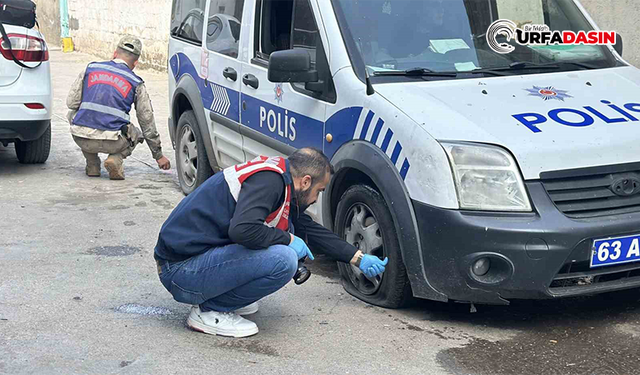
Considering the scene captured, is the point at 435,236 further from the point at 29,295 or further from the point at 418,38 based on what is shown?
the point at 29,295

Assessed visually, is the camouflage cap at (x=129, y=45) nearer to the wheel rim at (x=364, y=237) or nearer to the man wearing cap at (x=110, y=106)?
the man wearing cap at (x=110, y=106)

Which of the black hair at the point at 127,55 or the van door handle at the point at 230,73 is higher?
the van door handle at the point at 230,73

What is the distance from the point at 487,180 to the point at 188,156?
3.74 meters

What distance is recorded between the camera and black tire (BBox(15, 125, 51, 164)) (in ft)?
A: 27.3

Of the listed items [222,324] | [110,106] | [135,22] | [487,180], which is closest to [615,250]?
[487,180]

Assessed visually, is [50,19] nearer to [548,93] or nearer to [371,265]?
[548,93]

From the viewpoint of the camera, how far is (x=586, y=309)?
485cm

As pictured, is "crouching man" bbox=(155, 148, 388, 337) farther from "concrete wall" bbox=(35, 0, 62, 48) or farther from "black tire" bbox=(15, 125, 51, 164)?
"concrete wall" bbox=(35, 0, 62, 48)

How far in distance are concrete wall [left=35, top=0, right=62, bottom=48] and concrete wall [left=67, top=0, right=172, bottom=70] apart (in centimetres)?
86

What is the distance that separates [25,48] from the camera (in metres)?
7.57

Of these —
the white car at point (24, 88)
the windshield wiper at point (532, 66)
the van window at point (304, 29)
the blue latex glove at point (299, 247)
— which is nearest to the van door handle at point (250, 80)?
the van window at point (304, 29)

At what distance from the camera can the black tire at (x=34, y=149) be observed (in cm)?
834

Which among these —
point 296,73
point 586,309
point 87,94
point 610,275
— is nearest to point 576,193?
point 610,275

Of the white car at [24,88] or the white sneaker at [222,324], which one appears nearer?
the white sneaker at [222,324]
